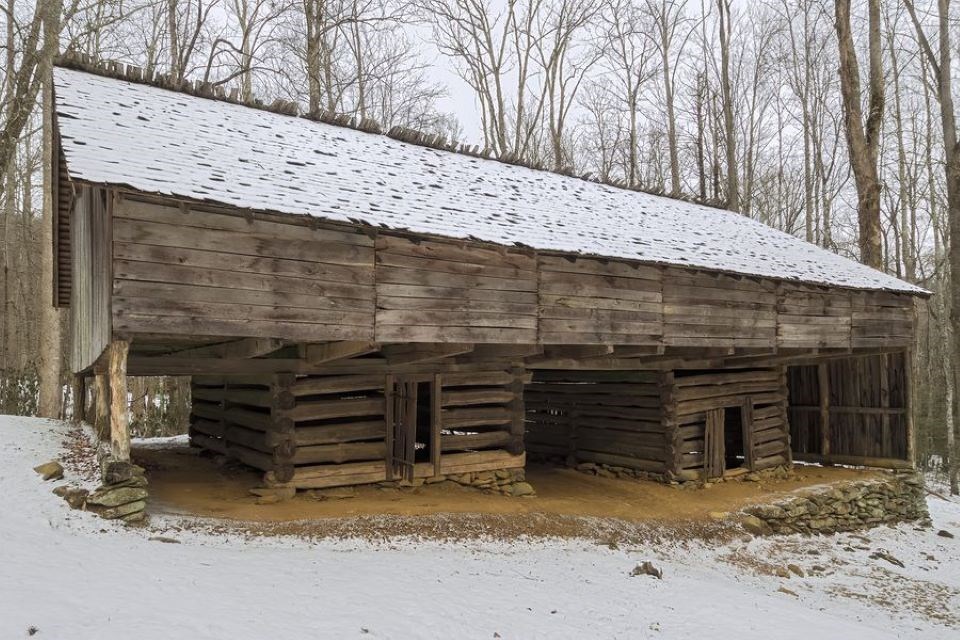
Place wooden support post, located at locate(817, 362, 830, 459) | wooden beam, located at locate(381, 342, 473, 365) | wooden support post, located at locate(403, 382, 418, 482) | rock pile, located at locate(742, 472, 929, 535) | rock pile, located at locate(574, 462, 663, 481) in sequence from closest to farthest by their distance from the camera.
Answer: wooden beam, located at locate(381, 342, 473, 365) → wooden support post, located at locate(403, 382, 418, 482) → rock pile, located at locate(742, 472, 929, 535) → rock pile, located at locate(574, 462, 663, 481) → wooden support post, located at locate(817, 362, 830, 459)

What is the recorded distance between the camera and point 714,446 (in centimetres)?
1322

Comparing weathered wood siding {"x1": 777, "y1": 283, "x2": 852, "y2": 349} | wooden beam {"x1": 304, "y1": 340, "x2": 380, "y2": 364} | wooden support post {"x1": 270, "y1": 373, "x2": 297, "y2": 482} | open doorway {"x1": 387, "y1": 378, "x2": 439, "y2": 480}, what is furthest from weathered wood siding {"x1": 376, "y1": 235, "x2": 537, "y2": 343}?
weathered wood siding {"x1": 777, "y1": 283, "x2": 852, "y2": 349}

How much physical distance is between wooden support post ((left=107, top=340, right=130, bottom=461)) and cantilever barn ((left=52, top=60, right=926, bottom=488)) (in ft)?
0.07

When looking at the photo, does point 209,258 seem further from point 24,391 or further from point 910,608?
A: point 24,391

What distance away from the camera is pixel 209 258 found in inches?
269

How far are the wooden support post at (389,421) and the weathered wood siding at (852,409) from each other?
1070 cm

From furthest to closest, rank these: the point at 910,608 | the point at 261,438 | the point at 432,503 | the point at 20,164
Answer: the point at 20,164 → the point at 261,438 → the point at 432,503 → the point at 910,608

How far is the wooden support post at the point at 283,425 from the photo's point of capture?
912cm

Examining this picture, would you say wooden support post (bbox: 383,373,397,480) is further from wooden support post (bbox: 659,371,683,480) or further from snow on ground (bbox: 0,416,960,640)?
wooden support post (bbox: 659,371,683,480)

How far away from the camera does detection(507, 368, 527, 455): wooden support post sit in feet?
36.3

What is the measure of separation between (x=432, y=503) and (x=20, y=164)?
24.1 meters

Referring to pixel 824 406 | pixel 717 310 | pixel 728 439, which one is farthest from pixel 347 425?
pixel 824 406

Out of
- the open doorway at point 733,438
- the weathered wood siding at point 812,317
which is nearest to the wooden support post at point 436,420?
the weathered wood siding at point 812,317

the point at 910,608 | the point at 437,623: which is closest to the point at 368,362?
the point at 437,623
